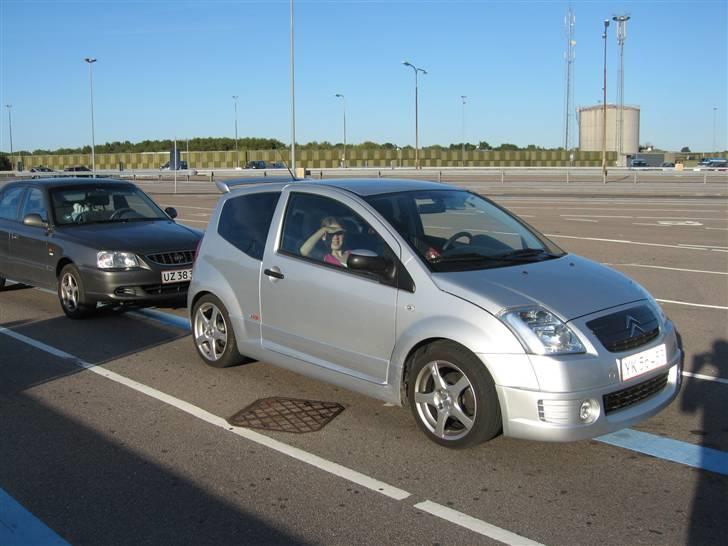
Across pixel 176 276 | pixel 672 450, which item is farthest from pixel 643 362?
pixel 176 276

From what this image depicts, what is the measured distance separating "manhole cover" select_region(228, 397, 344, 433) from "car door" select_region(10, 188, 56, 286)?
4635 millimetres

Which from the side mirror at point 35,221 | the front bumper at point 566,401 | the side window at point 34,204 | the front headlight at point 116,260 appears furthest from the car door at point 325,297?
the side window at point 34,204

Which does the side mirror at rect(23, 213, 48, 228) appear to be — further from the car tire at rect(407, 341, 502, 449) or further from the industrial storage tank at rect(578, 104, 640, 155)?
the industrial storage tank at rect(578, 104, 640, 155)

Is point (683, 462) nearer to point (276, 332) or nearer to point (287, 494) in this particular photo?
point (287, 494)

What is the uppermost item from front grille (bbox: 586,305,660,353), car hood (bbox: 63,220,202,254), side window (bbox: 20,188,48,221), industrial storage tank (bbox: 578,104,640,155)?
industrial storage tank (bbox: 578,104,640,155)

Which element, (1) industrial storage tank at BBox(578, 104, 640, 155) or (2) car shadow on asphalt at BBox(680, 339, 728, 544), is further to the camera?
(1) industrial storage tank at BBox(578, 104, 640, 155)

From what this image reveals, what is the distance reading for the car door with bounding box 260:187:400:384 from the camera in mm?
4910

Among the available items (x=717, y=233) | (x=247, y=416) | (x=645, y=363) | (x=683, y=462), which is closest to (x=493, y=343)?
(x=645, y=363)

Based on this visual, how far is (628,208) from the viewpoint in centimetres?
2411

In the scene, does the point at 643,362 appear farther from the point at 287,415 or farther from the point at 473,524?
the point at 287,415

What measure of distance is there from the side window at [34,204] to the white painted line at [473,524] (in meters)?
7.13

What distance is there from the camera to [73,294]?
28.2ft

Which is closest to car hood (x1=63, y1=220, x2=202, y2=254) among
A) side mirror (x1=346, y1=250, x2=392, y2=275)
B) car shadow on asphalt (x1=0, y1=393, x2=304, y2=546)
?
car shadow on asphalt (x1=0, y1=393, x2=304, y2=546)

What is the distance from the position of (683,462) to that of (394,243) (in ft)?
7.11
